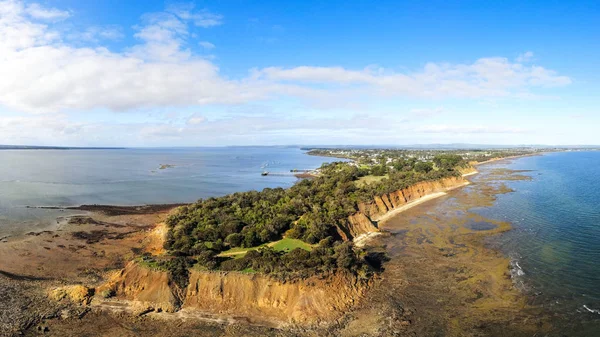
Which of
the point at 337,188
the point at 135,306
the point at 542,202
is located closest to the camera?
the point at 135,306

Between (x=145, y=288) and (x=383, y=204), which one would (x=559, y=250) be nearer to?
(x=383, y=204)

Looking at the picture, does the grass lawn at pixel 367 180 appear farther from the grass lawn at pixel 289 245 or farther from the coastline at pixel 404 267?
the grass lawn at pixel 289 245

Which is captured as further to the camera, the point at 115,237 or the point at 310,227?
the point at 115,237

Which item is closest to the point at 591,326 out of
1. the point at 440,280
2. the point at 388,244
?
the point at 440,280

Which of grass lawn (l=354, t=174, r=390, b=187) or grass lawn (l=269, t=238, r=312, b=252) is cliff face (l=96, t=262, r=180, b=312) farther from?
A: grass lawn (l=354, t=174, r=390, b=187)

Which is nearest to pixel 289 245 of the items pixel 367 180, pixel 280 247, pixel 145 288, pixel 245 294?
pixel 280 247

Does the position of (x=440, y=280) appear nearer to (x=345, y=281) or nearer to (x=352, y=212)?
(x=345, y=281)
